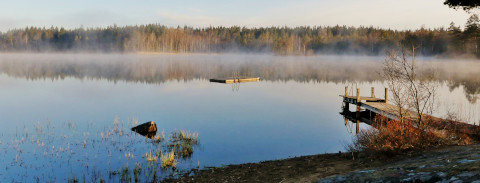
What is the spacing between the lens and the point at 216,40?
17988 cm

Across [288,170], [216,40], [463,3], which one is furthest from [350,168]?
[216,40]

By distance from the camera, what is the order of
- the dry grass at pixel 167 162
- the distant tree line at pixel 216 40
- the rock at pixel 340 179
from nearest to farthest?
1. the rock at pixel 340 179
2. the dry grass at pixel 167 162
3. the distant tree line at pixel 216 40

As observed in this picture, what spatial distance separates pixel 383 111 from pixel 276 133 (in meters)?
7.22

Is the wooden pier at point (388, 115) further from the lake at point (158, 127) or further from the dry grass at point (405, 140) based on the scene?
the dry grass at point (405, 140)

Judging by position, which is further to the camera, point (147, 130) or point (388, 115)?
point (388, 115)

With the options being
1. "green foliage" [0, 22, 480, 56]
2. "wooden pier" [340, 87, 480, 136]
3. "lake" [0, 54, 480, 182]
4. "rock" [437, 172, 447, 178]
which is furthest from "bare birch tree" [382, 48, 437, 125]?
"green foliage" [0, 22, 480, 56]

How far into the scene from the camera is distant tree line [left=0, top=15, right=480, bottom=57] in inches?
5994

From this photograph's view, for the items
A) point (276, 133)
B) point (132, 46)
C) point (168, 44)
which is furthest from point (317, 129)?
point (132, 46)

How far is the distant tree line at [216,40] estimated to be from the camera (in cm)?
15225

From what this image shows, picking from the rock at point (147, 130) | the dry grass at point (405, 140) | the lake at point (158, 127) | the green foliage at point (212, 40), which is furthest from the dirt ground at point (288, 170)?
the green foliage at point (212, 40)

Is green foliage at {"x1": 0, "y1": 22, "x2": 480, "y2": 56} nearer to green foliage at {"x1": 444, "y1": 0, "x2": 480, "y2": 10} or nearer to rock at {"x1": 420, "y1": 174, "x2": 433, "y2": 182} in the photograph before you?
green foliage at {"x1": 444, "y1": 0, "x2": 480, "y2": 10}

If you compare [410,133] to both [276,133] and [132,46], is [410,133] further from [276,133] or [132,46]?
[132,46]

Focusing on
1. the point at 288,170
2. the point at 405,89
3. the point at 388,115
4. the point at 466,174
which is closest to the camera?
the point at 466,174

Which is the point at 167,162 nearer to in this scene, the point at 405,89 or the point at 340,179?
the point at 340,179
